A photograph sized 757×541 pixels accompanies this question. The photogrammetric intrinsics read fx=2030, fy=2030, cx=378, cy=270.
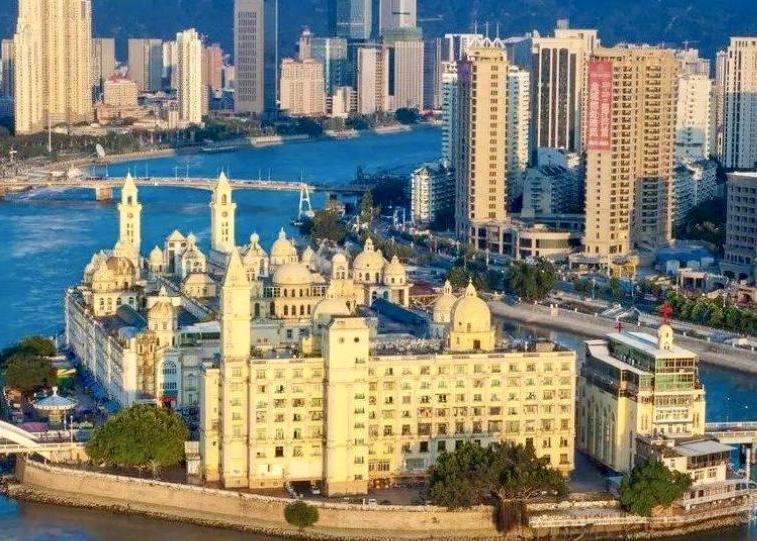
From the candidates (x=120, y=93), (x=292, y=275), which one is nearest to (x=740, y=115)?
(x=292, y=275)

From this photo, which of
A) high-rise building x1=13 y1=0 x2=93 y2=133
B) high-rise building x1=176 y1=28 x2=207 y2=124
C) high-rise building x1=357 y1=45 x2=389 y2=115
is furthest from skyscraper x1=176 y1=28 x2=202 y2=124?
high-rise building x1=357 y1=45 x2=389 y2=115

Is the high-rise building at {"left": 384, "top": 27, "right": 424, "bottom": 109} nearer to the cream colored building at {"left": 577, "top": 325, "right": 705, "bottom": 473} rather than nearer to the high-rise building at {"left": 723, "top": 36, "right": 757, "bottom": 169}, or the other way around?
the high-rise building at {"left": 723, "top": 36, "right": 757, "bottom": 169}

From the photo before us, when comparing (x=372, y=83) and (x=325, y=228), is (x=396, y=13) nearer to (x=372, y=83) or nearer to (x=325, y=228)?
(x=372, y=83)

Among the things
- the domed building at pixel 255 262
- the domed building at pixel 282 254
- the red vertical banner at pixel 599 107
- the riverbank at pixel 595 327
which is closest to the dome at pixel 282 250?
the domed building at pixel 282 254

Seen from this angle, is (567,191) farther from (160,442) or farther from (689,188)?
(160,442)

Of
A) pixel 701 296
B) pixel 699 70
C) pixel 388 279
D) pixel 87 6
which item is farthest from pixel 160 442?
pixel 87 6
